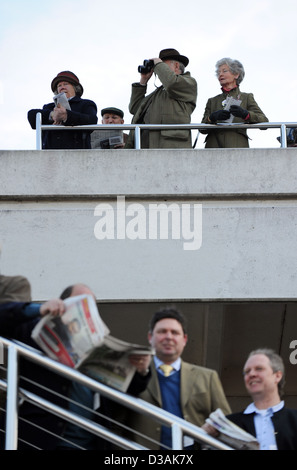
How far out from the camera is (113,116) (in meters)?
8.85

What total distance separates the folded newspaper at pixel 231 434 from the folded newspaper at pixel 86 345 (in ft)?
1.66

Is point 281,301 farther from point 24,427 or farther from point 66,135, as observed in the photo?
point 24,427

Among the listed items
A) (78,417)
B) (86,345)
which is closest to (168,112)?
(86,345)

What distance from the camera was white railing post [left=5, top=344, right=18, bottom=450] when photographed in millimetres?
4684

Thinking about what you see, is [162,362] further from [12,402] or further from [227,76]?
[227,76]

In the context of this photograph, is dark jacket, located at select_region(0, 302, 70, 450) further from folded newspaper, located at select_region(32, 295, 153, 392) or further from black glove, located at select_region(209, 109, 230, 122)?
black glove, located at select_region(209, 109, 230, 122)

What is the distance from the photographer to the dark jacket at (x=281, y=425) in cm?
525

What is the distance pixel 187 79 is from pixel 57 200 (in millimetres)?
1547

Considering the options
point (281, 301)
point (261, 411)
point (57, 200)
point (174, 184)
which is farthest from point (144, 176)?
point (261, 411)

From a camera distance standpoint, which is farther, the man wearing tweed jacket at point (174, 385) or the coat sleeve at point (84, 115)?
the coat sleeve at point (84, 115)

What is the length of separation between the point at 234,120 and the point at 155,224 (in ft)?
3.92

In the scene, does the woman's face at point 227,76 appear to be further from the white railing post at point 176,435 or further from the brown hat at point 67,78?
the white railing post at point 176,435

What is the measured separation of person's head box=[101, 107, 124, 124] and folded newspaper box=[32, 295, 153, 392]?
4206 millimetres

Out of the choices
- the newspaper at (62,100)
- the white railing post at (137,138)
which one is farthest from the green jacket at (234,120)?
the newspaper at (62,100)
